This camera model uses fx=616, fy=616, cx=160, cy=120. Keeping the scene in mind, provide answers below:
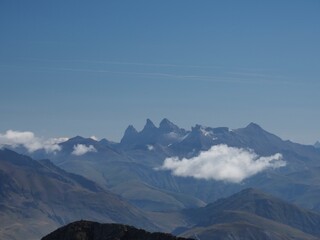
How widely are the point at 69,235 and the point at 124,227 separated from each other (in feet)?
31.2

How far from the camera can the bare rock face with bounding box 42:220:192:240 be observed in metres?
104

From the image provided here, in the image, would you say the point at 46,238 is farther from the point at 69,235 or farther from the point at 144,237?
the point at 144,237

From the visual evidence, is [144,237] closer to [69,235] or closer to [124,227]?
[124,227]

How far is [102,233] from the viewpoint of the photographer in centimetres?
10688

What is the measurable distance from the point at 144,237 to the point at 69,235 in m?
13.0

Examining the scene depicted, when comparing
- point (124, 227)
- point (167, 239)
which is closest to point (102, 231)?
point (124, 227)

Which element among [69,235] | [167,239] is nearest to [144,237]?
[167,239]

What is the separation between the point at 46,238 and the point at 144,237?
60.9 feet

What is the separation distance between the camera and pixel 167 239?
4063 inches

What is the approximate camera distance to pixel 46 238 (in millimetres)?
109562

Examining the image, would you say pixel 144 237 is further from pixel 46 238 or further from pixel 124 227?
pixel 46 238

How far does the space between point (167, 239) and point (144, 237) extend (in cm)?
392

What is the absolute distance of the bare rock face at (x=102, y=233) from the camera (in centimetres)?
10406

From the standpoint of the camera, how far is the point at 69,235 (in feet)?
346
